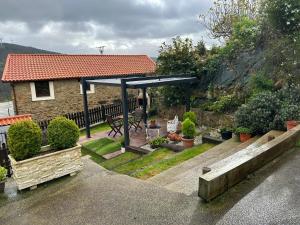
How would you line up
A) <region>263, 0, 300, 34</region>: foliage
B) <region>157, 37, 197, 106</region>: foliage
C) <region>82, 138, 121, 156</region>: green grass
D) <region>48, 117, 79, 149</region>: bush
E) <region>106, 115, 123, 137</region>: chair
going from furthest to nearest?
1. <region>157, 37, 197, 106</region>: foliage
2. <region>106, 115, 123, 137</region>: chair
3. <region>82, 138, 121, 156</region>: green grass
4. <region>263, 0, 300, 34</region>: foliage
5. <region>48, 117, 79, 149</region>: bush

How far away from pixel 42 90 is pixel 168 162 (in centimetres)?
1207

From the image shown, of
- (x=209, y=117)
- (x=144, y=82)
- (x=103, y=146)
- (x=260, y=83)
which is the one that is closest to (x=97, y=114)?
(x=103, y=146)

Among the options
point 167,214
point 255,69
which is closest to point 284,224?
point 167,214

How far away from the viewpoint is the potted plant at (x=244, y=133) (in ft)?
24.6

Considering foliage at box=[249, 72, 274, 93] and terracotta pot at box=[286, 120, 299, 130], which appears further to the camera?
foliage at box=[249, 72, 274, 93]

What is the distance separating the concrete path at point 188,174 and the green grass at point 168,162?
1.48ft

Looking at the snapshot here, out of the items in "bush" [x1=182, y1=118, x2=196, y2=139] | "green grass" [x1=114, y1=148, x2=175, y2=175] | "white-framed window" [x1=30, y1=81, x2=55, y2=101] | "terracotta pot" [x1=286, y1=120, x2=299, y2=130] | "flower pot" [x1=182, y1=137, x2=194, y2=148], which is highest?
"white-framed window" [x1=30, y1=81, x2=55, y2=101]

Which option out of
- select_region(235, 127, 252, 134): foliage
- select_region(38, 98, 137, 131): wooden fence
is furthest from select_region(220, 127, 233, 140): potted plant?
select_region(38, 98, 137, 131): wooden fence

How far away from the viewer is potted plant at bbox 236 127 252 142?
751 cm

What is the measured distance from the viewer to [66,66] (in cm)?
1825

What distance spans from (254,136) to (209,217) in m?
4.65

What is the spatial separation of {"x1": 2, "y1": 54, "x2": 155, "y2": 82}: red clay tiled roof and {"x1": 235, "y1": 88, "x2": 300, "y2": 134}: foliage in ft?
41.6

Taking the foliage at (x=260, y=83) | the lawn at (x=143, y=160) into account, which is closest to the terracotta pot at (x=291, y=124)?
the lawn at (x=143, y=160)

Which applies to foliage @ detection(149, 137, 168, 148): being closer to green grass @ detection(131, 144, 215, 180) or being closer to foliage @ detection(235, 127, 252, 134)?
green grass @ detection(131, 144, 215, 180)
